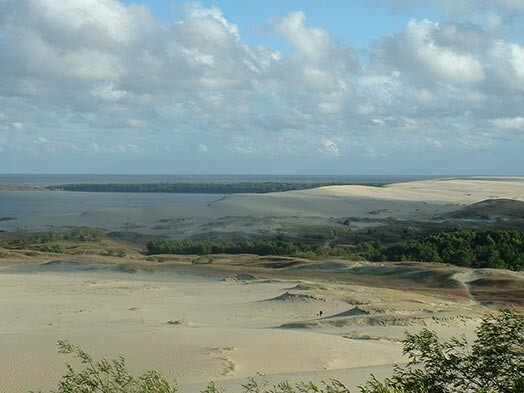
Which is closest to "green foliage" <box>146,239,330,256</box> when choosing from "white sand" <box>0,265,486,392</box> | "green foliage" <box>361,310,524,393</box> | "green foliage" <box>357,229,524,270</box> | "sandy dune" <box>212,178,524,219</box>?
"green foliage" <box>357,229,524,270</box>

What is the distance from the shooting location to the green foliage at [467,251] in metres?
34.0

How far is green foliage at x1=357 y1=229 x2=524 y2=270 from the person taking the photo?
111 ft

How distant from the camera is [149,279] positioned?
31172mm

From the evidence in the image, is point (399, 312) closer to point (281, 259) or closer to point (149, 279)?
point (149, 279)

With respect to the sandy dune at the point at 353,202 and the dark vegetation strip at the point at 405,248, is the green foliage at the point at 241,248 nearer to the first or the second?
the dark vegetation strip at the point at 405,248

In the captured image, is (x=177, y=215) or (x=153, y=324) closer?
(x=153, y=324)

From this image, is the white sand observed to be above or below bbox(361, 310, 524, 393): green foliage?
below

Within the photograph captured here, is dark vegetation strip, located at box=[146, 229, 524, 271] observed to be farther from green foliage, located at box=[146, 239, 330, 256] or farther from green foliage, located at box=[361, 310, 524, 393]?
green foliage, located at box=[361, 310, 524, 393]

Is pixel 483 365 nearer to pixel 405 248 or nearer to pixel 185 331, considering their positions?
pixel 185 331

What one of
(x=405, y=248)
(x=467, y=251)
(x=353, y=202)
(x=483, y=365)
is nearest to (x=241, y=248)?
(x=405, y=248)

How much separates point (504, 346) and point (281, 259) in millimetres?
29806

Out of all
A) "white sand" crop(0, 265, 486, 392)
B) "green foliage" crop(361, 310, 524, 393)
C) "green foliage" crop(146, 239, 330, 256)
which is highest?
"green foliage" crop(361, 310, 524, 393)

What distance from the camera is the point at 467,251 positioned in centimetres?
3509

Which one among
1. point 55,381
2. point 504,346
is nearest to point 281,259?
point 55,381
